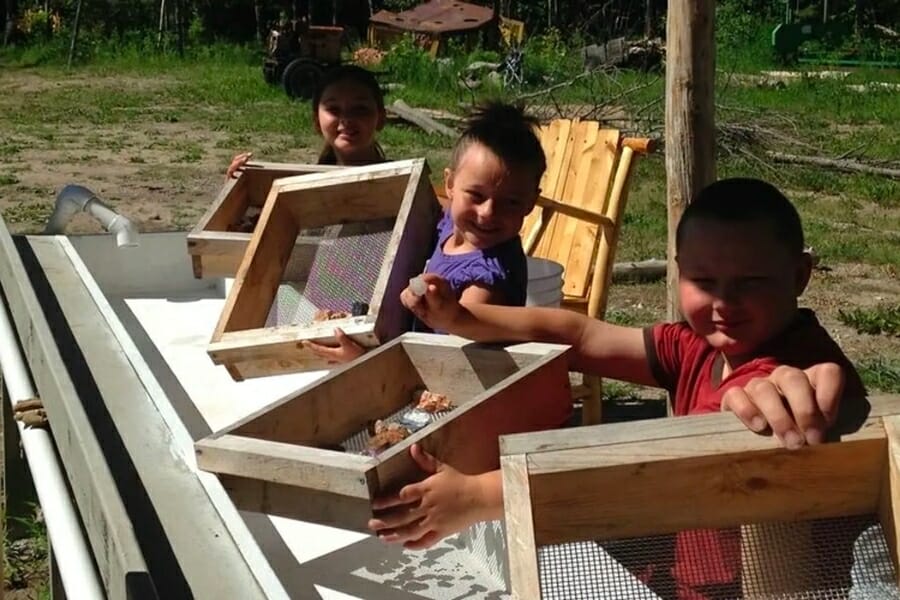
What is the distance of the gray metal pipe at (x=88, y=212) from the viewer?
3463 mm

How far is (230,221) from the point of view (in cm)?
300

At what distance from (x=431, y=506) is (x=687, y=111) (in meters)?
2.46

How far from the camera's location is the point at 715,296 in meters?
1.70

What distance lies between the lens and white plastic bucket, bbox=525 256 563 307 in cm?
313

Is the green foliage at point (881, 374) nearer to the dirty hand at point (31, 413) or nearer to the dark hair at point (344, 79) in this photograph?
the dark hair at point (344, 79)

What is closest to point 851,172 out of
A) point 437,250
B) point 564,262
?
point 564,262

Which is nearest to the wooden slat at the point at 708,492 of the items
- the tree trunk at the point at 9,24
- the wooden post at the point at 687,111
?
the wooden post at the point at 687,111

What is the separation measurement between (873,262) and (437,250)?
549cm

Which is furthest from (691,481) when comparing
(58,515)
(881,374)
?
(881,374)

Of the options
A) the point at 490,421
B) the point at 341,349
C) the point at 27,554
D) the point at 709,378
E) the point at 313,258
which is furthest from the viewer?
the point at 27,554

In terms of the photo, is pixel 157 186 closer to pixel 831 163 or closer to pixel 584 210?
pixel 831 163

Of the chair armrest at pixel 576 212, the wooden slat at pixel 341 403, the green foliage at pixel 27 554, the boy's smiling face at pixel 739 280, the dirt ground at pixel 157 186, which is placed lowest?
the green foliage at pixel 27 554

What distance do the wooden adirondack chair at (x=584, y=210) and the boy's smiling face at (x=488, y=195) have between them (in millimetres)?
2103

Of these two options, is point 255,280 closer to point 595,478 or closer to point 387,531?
point 387,531
